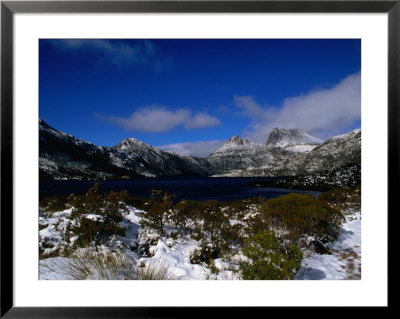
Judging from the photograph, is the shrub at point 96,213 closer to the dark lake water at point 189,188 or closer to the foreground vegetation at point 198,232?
the foreground vegetation at point 198,232

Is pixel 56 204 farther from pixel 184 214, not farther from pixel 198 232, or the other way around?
pixel 198 232

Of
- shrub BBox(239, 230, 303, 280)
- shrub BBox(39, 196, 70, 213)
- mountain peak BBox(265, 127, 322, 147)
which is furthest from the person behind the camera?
mountain peak BBox(265, 127, 322, 147)

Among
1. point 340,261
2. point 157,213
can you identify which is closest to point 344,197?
point 340,261

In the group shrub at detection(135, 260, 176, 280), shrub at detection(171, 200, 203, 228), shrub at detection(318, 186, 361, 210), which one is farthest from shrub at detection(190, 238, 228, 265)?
shrub at detection(318, 186, 361, 210)

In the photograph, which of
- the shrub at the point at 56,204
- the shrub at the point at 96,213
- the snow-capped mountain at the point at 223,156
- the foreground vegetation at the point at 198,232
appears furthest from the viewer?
the snow-capped mountain at the point at 223,156

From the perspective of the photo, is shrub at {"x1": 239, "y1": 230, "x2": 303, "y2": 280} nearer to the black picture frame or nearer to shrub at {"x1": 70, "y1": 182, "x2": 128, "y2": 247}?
the black picture frame

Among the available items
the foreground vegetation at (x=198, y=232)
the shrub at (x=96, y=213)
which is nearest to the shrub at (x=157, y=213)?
the foreground vegetation at (x=198, y=232)

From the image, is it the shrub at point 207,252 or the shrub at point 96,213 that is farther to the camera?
the shrub at point 96,213
